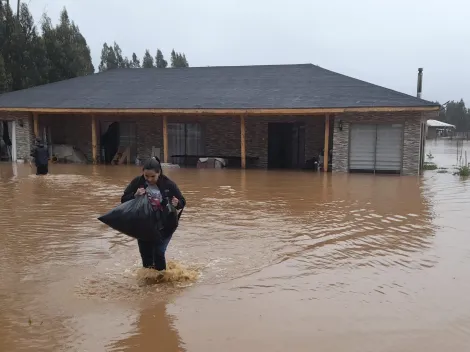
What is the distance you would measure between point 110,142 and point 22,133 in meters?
3.69

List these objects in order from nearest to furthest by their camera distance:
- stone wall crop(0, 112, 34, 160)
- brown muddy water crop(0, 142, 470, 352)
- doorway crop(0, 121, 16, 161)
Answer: brown muddy water crop(0, 142, 470, 352), stone wall crop(0, 112, 34, 160), doorway crop(0, 121, 16, 161)

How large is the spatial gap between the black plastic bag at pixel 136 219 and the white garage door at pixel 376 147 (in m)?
13.7

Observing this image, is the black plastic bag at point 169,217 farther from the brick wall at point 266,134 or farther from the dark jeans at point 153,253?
the brick wall at point 266,134

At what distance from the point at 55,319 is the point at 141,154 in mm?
17070

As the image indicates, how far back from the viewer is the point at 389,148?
16.5 metres

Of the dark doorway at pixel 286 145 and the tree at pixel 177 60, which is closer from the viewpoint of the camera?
the dark doorway at pixel 286 145

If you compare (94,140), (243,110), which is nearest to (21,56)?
(94,140)

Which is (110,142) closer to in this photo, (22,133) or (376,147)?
(22,133)

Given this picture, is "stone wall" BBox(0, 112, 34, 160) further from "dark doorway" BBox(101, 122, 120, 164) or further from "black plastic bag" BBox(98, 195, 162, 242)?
"black plastic bag" BBox(98, 195, 162, 242)

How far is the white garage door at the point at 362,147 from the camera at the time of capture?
54.6ft

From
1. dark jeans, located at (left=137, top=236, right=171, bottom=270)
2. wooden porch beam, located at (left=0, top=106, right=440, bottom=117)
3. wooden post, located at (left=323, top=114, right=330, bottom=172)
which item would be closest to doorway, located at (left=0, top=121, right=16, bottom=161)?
wooden porch beam, located at (left=0, top=106, right=440, bottom=117)

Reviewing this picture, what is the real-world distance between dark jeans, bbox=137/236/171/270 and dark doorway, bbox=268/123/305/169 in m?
15.2

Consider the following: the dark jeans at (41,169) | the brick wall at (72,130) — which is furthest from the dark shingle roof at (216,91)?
the dark jeans at (41,169)

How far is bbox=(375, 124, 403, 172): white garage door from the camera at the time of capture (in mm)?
16328
